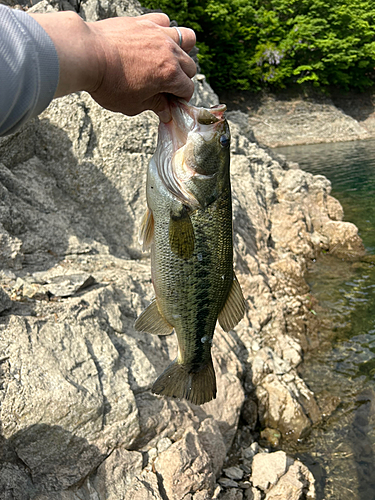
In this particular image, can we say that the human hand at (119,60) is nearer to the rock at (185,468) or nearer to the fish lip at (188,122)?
the fish lip at (188,122)

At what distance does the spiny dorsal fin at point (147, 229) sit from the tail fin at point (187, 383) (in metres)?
0.91

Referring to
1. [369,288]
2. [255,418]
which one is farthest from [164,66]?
[369,288]

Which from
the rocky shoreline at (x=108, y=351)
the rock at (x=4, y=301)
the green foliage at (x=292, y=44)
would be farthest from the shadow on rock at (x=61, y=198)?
the green foliage at (x=292, y=44)

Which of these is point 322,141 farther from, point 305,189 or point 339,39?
point 305,189

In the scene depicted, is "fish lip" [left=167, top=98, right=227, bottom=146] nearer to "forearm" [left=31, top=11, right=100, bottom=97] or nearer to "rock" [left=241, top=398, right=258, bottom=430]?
"forearm" [left=31, top=11, right=100, bottom=97]

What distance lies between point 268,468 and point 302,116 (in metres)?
33.5

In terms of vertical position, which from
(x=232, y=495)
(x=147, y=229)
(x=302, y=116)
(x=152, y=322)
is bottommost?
(x=302, y=116)

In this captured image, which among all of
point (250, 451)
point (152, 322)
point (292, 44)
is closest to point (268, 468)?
point (250, 451)

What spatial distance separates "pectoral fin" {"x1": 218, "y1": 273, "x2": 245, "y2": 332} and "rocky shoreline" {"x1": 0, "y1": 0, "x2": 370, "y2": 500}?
1.63 meters

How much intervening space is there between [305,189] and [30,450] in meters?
10.7

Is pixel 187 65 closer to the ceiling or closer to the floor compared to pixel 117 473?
closer to the ceiling

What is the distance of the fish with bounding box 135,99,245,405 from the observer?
2523 mm

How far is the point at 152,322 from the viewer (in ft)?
9.50

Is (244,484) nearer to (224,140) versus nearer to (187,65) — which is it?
(224,140)
